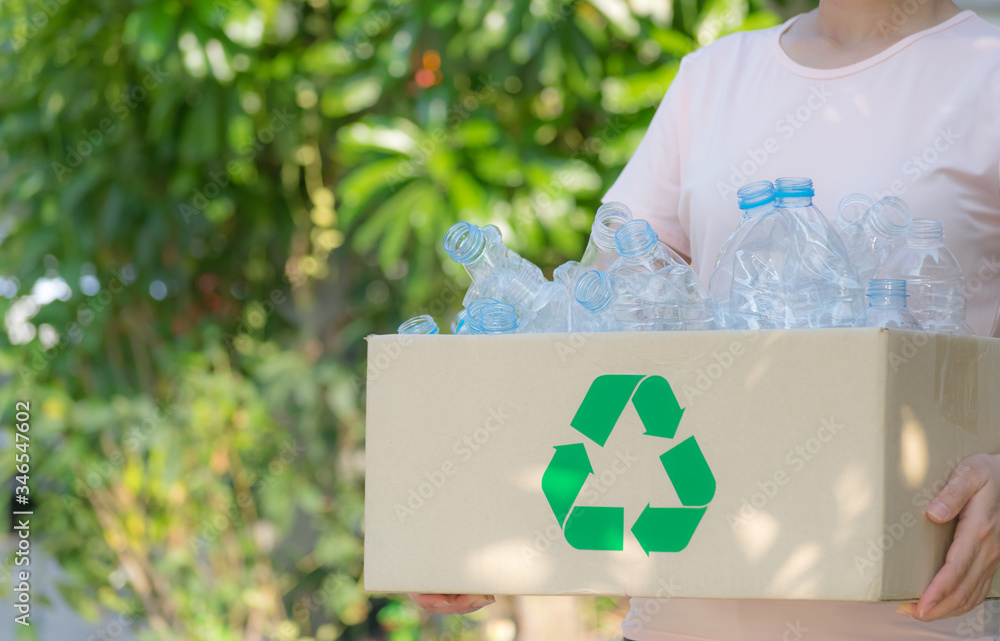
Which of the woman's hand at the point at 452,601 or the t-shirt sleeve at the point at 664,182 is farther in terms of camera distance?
the t-shirt sleeve at the point at 664,182

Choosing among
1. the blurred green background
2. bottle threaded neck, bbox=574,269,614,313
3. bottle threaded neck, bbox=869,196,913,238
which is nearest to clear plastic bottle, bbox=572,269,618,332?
bottle threaded neck, bbox=574,269,614,313

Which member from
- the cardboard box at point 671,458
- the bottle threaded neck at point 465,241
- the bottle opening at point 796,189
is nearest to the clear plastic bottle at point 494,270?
the bottle threaded neck at point 465,241

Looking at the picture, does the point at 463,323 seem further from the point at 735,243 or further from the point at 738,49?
the point at 738,49

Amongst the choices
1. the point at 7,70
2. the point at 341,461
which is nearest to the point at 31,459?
the point at 341,461

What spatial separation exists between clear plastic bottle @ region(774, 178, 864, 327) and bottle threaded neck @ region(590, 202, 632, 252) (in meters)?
0.16

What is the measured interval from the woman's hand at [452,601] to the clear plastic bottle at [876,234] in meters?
0.42

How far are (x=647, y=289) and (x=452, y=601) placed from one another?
0.32m

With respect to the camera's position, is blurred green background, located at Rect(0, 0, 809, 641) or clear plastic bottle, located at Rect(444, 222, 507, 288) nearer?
clear plastic bottle, located at Rect(444, 222, 507, 288)

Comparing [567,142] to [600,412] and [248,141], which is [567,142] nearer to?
[248,141]

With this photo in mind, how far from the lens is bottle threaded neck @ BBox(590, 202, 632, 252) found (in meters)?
0.89

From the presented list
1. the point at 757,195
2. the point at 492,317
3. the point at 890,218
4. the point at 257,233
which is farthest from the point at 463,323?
the point at 257,233

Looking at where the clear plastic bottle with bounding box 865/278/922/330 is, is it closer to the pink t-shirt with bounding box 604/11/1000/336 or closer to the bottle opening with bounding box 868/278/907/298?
the bottle opening with bounding box 868/278/907/298

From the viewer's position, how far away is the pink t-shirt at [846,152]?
84 cm

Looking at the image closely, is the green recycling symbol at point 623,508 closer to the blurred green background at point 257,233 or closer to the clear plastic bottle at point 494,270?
the clear plastic bottle at point 494,270
